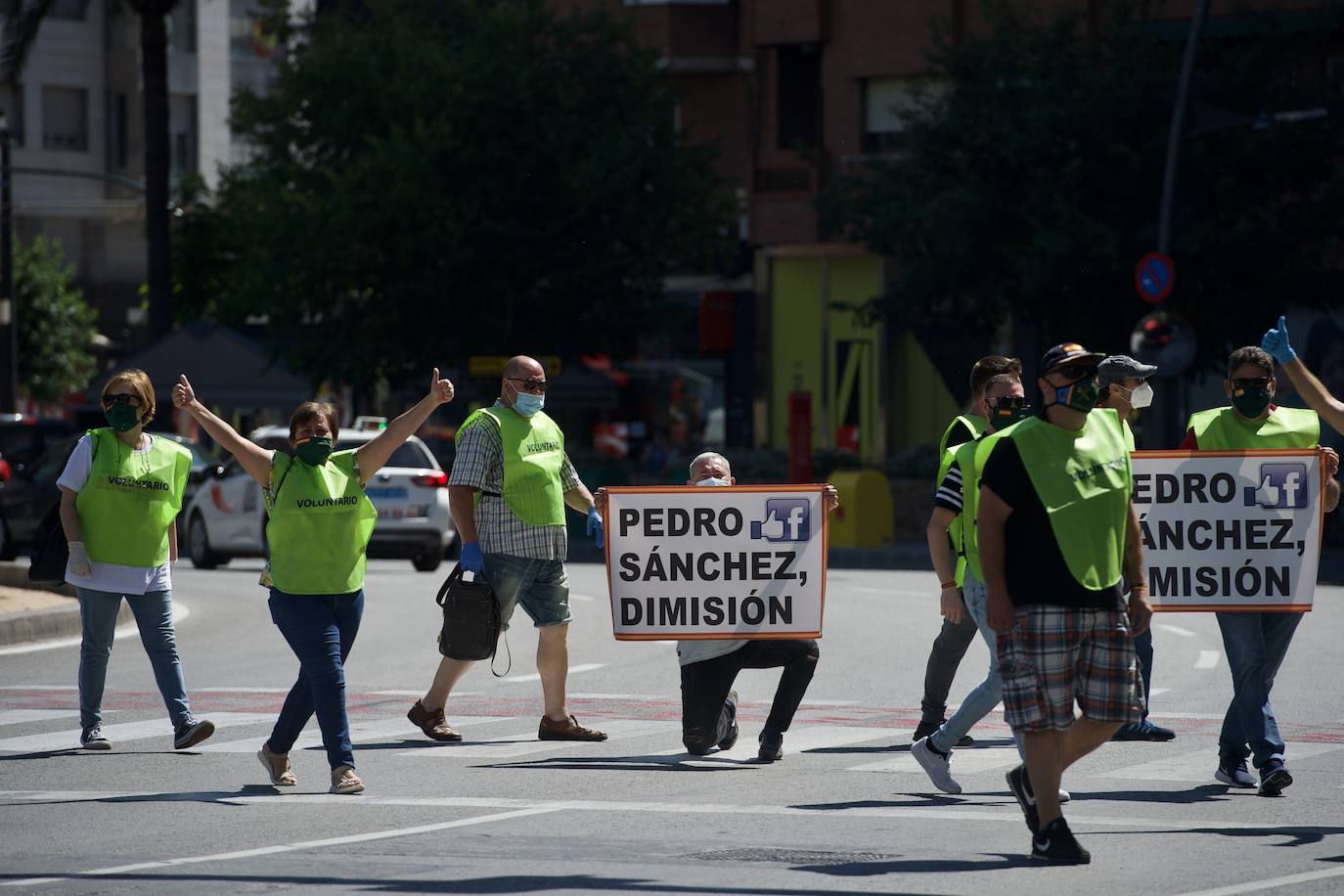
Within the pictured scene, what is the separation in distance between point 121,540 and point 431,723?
1.71m

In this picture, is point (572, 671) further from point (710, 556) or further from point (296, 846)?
point (296, 846)

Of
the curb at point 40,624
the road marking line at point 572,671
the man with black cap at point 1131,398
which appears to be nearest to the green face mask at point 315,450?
the man with black cap at point 1131,398

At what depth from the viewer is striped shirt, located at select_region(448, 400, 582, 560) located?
11242mm

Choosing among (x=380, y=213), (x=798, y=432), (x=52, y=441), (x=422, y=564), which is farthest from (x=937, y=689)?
(x=380, y=213)

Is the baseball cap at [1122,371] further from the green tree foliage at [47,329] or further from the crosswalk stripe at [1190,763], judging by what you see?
the green tree foliage at [47,329]

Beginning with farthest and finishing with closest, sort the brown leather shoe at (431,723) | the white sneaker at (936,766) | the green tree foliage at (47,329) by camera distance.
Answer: the green tree foliage at (47,329) < the brown leather shoe at (431,723) < the white sneaker at (936,766)

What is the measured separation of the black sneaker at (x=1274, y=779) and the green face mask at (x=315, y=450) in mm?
3931

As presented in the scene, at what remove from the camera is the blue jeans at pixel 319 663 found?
31.1ft

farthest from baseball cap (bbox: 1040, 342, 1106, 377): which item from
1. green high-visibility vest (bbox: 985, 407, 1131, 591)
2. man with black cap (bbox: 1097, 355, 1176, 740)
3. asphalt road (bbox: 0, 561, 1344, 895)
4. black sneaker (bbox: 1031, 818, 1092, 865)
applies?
asphalt road (bbox: 0, 561, 1344, 895)

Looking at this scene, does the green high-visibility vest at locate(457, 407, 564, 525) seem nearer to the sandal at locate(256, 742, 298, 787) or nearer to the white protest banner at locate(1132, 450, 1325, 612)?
the sandal at locate(256, 742, 298, 787)

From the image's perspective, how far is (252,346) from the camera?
3691 cm

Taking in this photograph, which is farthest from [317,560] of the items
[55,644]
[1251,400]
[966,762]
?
[55,644]

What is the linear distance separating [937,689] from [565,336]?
94.0 ft

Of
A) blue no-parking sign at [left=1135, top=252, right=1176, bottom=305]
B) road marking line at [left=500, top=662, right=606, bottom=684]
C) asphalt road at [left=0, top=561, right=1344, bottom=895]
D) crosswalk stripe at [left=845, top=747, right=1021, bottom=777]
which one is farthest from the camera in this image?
blue no-parking sign at [left=1135, top=252, right=1176, bottom=305]
